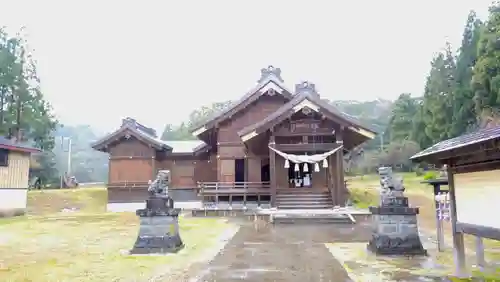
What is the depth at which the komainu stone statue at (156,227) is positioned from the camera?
8203 mm

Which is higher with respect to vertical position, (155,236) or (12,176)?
(12,176)

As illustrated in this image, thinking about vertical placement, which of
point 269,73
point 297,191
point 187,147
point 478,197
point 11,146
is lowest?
point 297,191

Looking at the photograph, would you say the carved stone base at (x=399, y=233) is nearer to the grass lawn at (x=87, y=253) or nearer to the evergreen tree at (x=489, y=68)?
the grass lawn at (x=87, y=253)

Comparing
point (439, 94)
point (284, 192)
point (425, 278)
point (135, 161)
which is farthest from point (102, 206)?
point (439, 94)

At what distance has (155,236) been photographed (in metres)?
8.26

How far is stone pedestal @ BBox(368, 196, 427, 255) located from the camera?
25.1 ft

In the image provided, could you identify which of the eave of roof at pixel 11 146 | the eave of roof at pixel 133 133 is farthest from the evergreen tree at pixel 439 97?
the eave of roof at pixel 11 146

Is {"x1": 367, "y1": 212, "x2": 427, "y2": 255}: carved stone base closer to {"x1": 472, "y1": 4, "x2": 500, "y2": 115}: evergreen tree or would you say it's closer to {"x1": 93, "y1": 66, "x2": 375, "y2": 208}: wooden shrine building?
{"x1": 93, "y1": 66, "x2": 375, "y2": 208}: wooden shrine building

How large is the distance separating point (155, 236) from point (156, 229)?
15 centimetres

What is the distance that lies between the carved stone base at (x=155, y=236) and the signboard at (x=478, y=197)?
5518 mm

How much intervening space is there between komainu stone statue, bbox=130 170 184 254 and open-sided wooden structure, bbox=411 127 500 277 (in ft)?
16.6

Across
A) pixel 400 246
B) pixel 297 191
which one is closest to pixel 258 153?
pixel 297 191

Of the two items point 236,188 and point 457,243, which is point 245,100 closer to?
point 236,188

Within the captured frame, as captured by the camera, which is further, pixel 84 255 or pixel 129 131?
pixel 129 131
